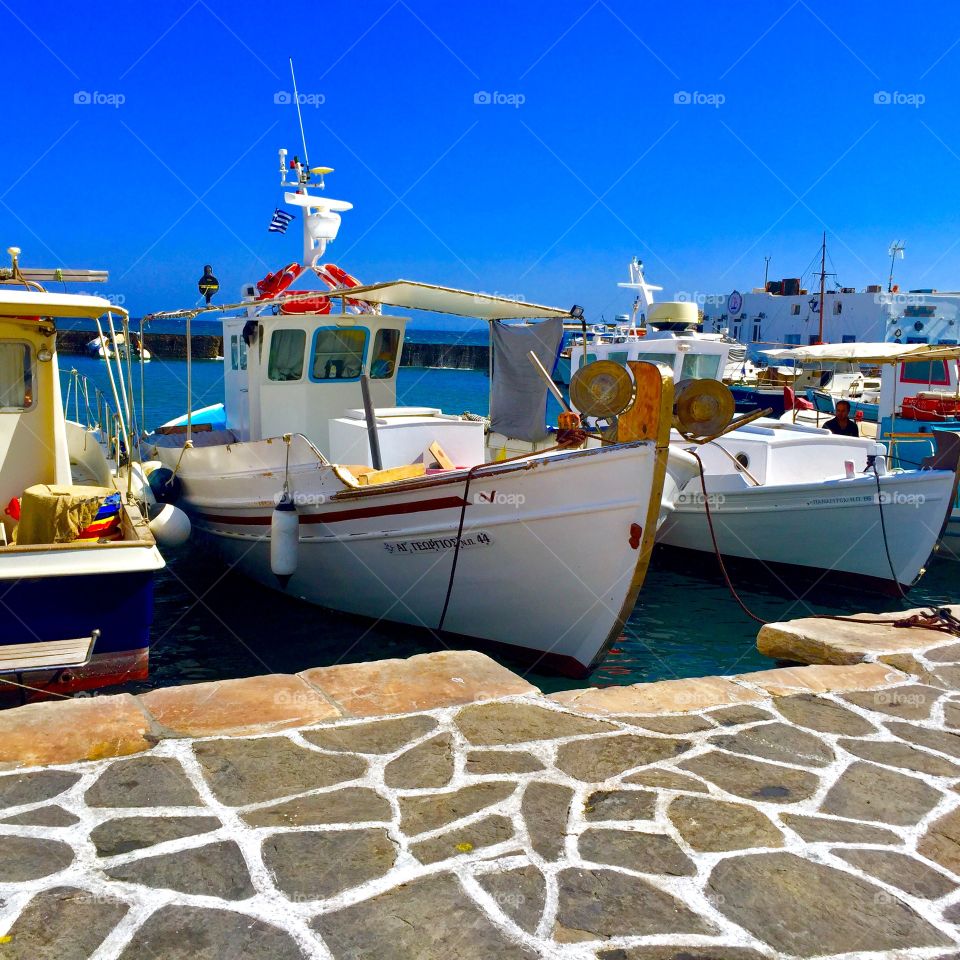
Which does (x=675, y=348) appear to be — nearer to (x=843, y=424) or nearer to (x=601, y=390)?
(x=843, y=424)

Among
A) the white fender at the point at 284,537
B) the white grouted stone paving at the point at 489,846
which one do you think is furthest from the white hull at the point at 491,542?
the white grouted stone paving at the point at 489,846

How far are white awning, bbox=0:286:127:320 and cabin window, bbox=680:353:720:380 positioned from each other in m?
10.1

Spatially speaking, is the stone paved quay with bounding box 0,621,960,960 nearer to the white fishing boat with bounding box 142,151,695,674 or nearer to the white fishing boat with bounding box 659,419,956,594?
the white fishing boat with bounding box 142,151,695,674

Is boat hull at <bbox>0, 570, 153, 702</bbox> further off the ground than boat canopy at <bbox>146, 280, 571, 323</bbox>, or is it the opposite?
boat canopy at <bbox>146, 280, 571, 323</bbox>

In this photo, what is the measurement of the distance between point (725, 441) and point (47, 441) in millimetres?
8468

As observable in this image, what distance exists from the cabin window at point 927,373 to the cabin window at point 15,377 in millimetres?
15311

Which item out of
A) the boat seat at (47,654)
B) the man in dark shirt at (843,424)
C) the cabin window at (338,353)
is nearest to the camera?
the boat seat at (47,654)

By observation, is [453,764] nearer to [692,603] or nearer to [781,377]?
[692,603]

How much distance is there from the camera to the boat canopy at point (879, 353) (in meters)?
13.3

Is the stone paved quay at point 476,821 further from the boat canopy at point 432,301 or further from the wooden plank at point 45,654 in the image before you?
the boat canopy at point 432,301

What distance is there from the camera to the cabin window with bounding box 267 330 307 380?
407 inches

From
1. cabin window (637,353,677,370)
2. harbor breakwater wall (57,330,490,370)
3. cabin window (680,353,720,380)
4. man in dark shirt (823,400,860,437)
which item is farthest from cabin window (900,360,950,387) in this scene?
harbor breakwater wall (57,330,490,370)

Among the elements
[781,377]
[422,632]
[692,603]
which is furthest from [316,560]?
[781,377]

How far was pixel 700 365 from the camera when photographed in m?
15.1
